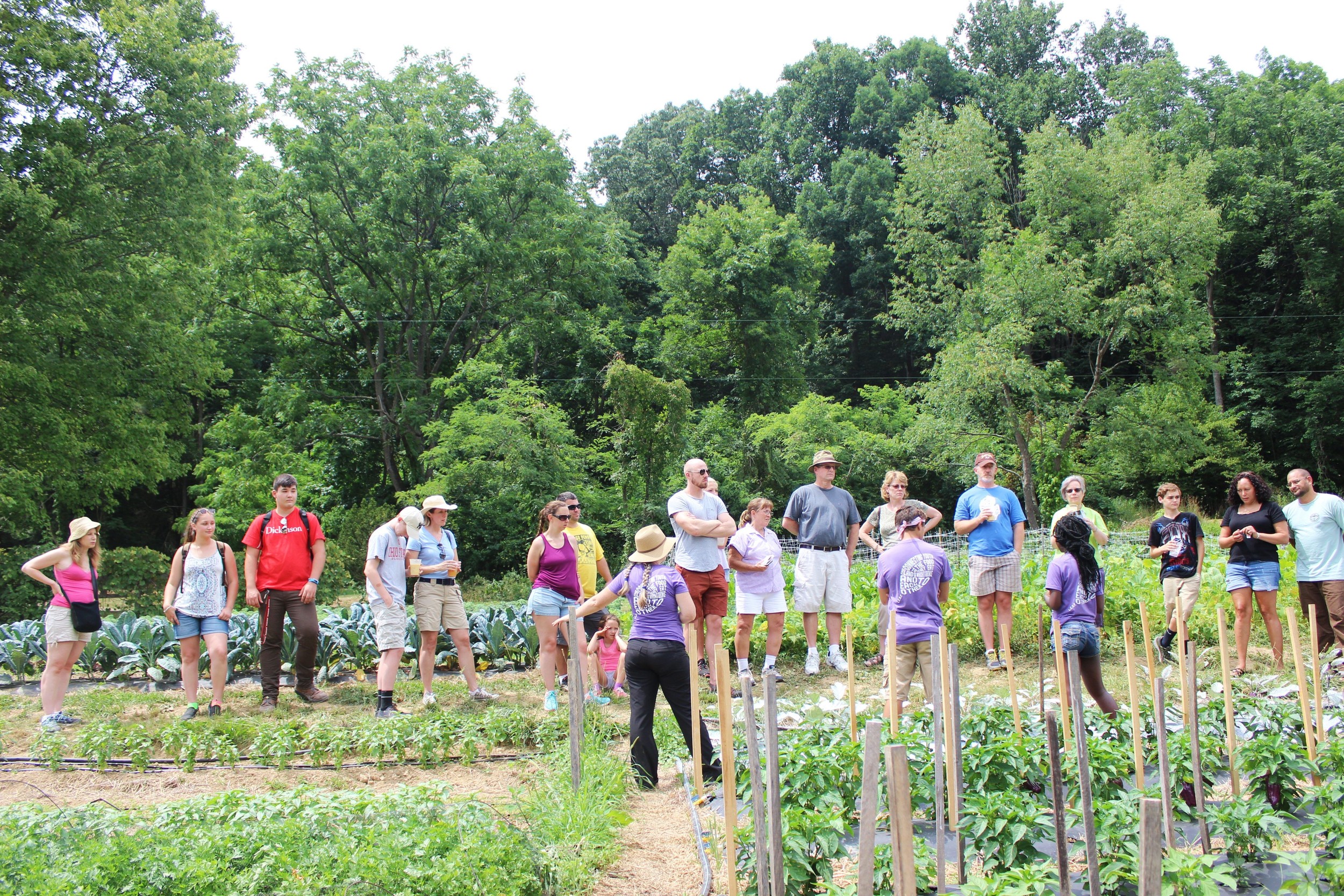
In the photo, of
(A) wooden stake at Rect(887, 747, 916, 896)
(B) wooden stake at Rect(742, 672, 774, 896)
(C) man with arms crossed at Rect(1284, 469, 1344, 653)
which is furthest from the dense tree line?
(A) wooden stake at Rect(887, 747, 916, 896)

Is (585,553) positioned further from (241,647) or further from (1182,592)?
(1182,592)

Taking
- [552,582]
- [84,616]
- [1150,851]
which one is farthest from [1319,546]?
[84,616]

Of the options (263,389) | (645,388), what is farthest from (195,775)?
(263,389)

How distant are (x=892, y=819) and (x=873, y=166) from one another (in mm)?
39143

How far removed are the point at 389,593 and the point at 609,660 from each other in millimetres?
1772

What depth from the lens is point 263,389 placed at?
24719 mm

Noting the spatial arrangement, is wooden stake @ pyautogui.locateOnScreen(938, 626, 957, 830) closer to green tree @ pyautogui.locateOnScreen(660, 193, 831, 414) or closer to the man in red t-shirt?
the man in red t-shirt

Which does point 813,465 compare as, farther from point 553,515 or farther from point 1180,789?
point 1180,789

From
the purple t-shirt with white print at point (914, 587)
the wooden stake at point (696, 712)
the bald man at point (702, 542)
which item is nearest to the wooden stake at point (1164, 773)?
the wooden stake at point (696, 712)

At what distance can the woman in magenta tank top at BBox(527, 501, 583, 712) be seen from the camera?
675cm

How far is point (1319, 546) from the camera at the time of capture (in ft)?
22.7

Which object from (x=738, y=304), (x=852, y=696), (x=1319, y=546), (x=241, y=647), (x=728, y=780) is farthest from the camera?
(x=738, y=304)

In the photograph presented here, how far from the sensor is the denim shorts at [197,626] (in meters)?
6.76

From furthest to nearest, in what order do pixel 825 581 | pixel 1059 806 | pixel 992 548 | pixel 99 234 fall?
pixel 99 234, pixel 825 581, pixel 992 548, pixel 1059 806
